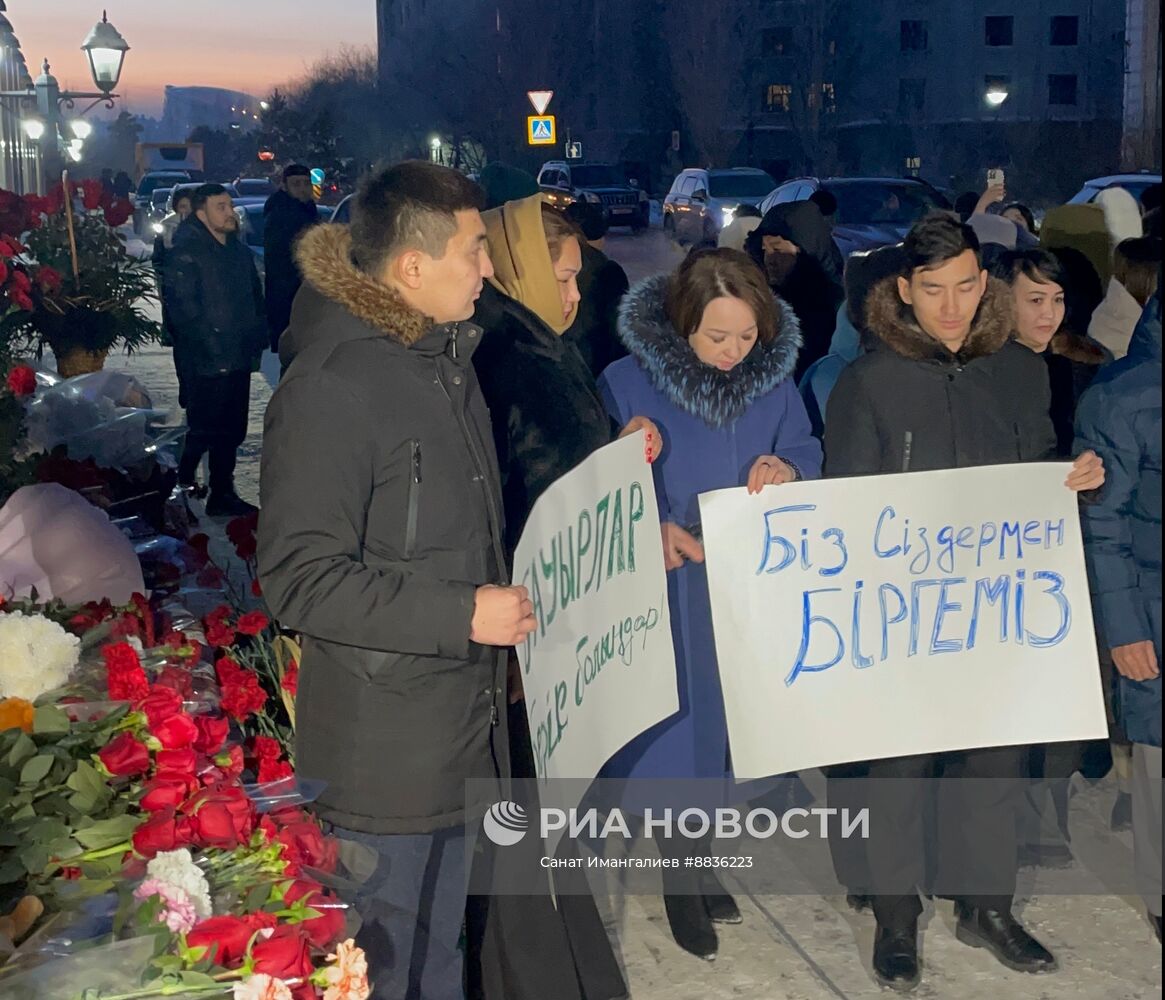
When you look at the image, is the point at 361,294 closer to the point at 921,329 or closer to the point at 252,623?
the point at 252,623

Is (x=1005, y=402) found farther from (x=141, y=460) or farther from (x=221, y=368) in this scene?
(x=221, y=368)

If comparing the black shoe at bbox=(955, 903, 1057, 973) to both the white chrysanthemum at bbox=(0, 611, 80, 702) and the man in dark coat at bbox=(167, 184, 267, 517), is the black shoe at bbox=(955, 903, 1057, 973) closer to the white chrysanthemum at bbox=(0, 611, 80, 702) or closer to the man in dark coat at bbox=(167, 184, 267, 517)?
the white chrysanthemum at bbox=(0, 611, 80, 702)

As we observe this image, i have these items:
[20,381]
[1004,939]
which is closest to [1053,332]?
[1004,939]

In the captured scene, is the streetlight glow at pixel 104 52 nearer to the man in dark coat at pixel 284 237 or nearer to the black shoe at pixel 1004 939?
the man in dark coat at pixel 284 237

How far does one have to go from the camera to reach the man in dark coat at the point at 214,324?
924 cm

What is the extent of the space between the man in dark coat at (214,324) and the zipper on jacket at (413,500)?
21.3 ft

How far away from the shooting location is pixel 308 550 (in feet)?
9.32

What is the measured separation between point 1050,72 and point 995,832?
66782mm

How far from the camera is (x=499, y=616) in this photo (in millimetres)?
2855

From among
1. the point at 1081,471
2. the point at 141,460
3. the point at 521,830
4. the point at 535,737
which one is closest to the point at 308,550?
the point at 535,737

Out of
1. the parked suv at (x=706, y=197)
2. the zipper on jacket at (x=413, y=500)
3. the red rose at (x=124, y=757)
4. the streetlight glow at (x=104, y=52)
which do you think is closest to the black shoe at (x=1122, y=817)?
the zipper on jacket at (x=413, y=500)

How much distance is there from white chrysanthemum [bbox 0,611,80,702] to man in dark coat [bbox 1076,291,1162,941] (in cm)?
249

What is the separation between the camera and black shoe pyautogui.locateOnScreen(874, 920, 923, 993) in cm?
417

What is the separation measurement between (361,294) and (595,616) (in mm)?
972
